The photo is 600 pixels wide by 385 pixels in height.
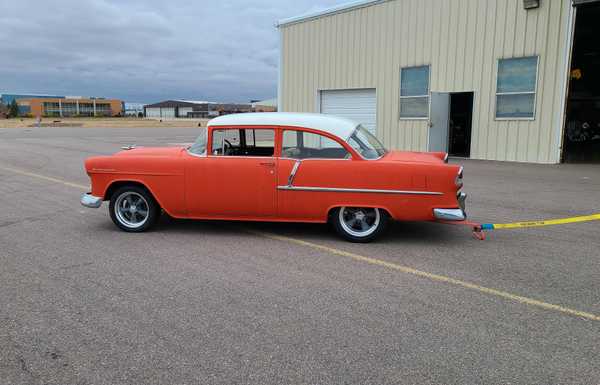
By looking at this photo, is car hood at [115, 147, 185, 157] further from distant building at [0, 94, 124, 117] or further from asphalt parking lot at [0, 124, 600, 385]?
distant building at [0, 94, 124, 117]

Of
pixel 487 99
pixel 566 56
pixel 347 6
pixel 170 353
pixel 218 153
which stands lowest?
pixel 170 353

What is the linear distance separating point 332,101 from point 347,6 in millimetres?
3708

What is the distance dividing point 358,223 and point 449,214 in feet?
3.68

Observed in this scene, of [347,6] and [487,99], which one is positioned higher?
[347,6]

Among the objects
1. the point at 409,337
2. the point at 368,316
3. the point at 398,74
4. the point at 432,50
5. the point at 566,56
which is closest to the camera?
the point at 409,337

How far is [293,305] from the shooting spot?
13.6 ft

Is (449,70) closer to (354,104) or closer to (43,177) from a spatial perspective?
(354,104)

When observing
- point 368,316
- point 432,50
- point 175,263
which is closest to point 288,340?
point 368,316

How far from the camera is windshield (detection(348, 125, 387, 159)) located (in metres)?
6.21

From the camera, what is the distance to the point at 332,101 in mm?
20156

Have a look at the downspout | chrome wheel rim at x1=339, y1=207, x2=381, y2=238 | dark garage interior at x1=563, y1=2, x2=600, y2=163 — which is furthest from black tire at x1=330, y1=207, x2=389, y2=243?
dark garage interior at x1=563, y1=2, x2=600, y2=163

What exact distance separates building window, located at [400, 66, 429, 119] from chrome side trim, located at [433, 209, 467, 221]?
11683 millimetres

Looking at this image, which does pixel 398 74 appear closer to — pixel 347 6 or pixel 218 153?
pixel 347 6

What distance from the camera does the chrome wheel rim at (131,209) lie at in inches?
264
